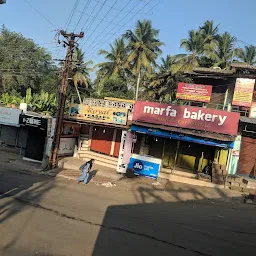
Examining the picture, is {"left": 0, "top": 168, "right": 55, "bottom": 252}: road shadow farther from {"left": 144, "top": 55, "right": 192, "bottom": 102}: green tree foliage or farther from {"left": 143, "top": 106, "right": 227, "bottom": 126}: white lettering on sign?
{"left": 144, "top": 55, "right": 192, "bottom": 102}: green tree foliage

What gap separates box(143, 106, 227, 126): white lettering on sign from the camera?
52.5ft

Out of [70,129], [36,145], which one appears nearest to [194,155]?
[70,129]

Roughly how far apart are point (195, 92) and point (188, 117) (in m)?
3.01

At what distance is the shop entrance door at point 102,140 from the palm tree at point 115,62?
77.7 feet

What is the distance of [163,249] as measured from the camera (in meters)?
7.72

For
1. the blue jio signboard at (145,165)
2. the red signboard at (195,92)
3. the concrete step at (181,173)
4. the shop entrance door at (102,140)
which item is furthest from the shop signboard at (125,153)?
the red signboard at (195,92)

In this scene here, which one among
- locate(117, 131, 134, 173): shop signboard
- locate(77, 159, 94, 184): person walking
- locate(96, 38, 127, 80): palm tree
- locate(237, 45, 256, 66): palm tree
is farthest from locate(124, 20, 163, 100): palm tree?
locate(77, 159, 94, 184): person walking

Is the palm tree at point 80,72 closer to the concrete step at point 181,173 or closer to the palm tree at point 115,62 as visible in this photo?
the palm tree at point 115,62

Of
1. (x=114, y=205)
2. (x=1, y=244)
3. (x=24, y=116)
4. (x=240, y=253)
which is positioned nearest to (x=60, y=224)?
(x=1, y=244)

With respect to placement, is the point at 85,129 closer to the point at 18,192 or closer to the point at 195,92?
the point at 195,92

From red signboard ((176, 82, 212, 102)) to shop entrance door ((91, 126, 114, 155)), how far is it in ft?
18.0

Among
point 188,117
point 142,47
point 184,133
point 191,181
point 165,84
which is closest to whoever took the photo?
point 184,133

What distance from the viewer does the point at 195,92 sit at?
19.0 m

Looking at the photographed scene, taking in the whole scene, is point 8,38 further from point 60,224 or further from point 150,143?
point 60,224
